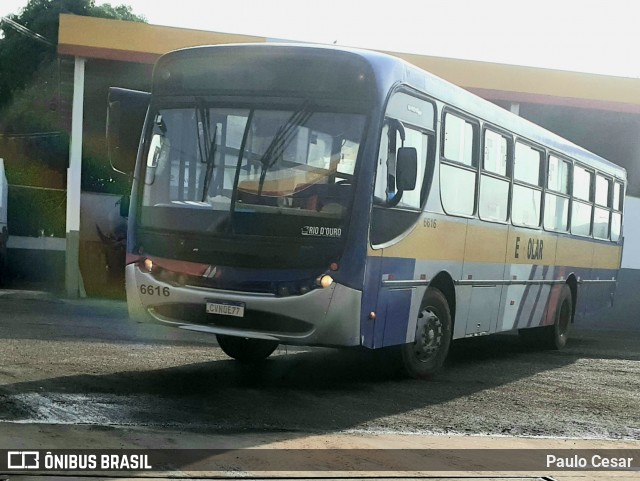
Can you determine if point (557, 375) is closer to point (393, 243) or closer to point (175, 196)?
point (393, 243)

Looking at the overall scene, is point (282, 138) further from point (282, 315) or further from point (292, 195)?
point (282, 315)

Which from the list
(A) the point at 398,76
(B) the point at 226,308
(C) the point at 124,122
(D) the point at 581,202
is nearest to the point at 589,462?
(B) the point at 226,308

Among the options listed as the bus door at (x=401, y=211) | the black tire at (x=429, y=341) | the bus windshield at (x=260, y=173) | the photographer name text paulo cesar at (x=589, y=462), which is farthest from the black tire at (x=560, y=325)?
the photographer name text paulo cesar at (x=589, y=462)

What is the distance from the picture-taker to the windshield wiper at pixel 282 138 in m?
9.01

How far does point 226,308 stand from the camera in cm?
899

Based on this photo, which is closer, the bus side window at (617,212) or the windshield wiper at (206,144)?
the windshield wiper at (206,144)

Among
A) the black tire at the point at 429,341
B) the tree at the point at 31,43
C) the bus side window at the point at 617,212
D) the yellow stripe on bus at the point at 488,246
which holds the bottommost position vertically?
the black tire at the point at 429,341

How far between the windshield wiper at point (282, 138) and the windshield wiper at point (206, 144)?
498 millimetres

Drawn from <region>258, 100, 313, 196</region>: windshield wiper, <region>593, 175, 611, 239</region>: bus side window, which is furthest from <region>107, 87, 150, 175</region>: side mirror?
<region>593, 175, 611, 239</region>: bus side window

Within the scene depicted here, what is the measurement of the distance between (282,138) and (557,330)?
795 centimetres

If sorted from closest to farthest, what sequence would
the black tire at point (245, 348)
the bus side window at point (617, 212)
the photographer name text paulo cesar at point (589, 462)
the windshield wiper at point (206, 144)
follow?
the photographer name text paulo cesar at point (589, 462) → the windshield wiper at point (206, 144) → the black tire at point (245, 348) → the bus side window at point (617, 212)

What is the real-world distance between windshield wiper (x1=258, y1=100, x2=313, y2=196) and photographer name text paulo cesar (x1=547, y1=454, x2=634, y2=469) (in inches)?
139

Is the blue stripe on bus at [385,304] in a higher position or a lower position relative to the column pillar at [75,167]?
lower

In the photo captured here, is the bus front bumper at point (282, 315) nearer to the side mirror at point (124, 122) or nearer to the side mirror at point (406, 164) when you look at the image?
the side mirror at point (406, 164)
